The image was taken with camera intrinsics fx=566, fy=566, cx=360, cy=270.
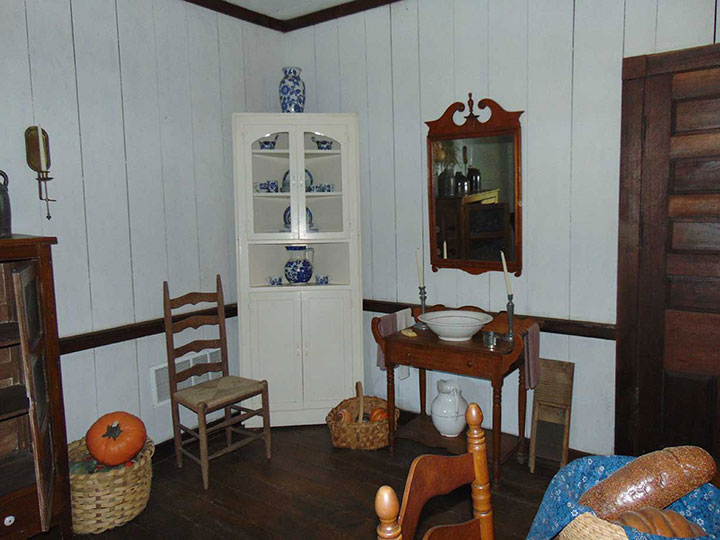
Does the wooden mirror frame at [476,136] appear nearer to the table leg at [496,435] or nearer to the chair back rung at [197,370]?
the table leg at [496,435]

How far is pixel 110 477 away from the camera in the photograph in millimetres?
2574

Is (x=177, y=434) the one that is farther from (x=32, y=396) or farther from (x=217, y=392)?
(x=32, y=396)

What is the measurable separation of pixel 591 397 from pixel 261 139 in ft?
8.30

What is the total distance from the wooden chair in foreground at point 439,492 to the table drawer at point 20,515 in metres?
1.85

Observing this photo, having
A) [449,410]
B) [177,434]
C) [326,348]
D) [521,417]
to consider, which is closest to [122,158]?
[177,434]

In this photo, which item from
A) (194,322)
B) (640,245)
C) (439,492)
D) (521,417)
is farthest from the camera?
(194,322)

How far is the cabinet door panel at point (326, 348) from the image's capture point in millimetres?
3691

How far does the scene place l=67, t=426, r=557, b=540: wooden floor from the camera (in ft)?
8.48

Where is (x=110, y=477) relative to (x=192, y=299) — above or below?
below

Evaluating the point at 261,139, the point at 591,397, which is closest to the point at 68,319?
the point at 261,139

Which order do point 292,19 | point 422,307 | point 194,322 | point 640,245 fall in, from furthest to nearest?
point 292,19 < point 422,307 < point 194,322 < point 640,245

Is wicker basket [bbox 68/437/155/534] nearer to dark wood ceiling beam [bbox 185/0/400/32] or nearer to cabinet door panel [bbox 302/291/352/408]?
cabinet door panel [bbox 302/291/352/408]

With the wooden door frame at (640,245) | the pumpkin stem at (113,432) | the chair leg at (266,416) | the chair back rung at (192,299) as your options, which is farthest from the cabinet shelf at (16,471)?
the wooden door frame at (640,245)

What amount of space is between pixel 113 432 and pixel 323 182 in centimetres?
205
